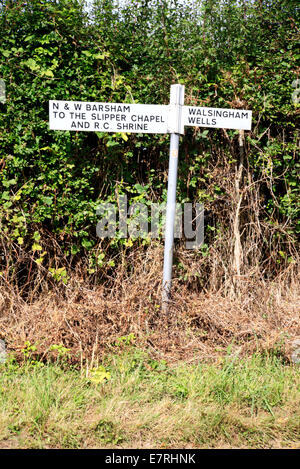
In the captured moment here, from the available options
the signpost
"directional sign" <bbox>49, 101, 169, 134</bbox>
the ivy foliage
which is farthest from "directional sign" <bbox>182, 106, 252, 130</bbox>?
the ivy foliage

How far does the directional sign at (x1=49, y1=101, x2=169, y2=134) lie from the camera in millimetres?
3725

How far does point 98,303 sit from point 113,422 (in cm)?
138

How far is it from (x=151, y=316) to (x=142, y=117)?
6.12 ft

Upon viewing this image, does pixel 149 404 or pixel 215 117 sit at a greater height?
pixel 215 117

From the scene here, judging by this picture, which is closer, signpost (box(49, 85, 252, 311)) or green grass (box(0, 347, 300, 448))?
green grass (box(0, 347, 300, 448))

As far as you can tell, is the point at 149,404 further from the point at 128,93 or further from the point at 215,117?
the point at 128,93

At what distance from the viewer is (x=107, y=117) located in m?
3.77

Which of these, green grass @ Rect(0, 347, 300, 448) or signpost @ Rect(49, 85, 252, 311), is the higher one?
signpost @ Rect(49, 85, 252, 311)

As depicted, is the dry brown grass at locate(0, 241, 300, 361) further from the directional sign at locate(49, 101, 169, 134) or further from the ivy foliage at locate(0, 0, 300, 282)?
the directional sign at locate(49, 101, 169, 134)

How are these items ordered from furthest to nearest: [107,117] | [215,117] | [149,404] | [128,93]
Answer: [128,93], [215,117], [107,117], [149,404]

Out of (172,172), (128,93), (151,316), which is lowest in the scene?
(151,316)

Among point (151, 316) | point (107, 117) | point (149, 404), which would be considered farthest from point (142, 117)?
point (149, 404)

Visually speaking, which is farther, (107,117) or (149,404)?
(107,117)

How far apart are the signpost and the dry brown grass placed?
0.82 meters
